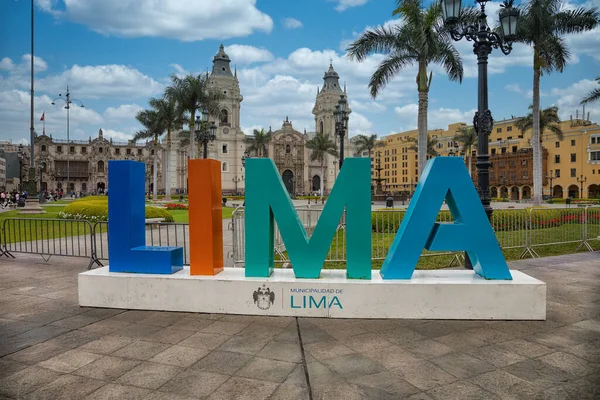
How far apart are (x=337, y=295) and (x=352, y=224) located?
971mm

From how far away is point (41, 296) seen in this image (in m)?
6.73

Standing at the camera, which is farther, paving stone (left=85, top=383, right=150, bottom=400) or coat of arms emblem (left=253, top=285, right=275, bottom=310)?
coat of arms emblem (left=253, top=285, right=275, bottom=310)

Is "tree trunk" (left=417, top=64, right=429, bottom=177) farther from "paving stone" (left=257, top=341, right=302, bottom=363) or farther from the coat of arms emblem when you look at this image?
"paving stone" (left=257, top=341, right=302, bottom=363)

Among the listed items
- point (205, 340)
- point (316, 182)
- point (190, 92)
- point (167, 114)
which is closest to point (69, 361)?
point (205, 340)

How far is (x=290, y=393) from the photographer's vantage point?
3477 mm

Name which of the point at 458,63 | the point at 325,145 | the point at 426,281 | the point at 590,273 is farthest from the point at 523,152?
the point at 426,281

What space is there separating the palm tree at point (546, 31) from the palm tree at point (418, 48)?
16.5ft

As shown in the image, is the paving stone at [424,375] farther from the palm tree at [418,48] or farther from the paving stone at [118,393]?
the palm tree at [418,48]

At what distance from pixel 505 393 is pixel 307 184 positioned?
9855 cm

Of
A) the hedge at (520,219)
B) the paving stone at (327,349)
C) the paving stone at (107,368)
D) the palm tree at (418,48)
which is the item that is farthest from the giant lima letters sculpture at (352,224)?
the palm tree at (418,48)

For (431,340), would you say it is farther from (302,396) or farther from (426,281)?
(302,396)

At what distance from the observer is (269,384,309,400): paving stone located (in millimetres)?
3410

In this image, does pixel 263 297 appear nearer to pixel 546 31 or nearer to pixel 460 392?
pixel 460 392

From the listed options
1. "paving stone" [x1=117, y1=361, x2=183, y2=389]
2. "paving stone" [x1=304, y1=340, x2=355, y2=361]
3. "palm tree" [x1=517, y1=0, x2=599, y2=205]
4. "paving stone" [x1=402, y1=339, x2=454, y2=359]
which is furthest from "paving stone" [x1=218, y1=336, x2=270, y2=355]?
"palm tree" [x1=517, y1=0, x2=599, y2=205]
